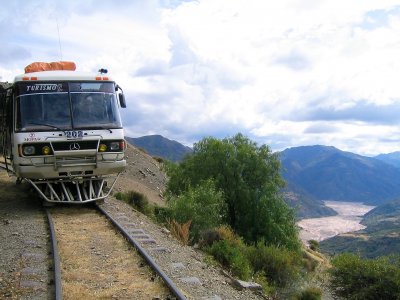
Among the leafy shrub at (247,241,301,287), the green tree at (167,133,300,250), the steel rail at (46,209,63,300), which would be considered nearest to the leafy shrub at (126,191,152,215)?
the leafy shrub at (247,241,301,287)

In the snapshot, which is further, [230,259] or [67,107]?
[67,107]

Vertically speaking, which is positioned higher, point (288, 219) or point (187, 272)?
point (187, 272)

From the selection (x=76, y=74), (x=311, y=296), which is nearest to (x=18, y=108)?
(x=76, y=74)

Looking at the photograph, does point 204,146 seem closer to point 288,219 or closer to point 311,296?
point 288,219

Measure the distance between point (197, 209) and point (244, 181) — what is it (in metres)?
11.9

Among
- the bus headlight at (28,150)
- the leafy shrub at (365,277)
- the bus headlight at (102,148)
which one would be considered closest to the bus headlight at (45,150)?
the bus headlight at (28,150)

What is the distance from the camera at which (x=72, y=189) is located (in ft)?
49.3

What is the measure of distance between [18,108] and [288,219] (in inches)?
863

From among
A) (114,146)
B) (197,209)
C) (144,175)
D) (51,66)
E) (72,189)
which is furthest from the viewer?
(144,175)

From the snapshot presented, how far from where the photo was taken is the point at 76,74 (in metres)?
14.0

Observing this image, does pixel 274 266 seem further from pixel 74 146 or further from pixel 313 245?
pixel 313 245

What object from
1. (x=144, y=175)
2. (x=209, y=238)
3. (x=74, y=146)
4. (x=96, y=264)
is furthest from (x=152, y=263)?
(x=144, y=175)

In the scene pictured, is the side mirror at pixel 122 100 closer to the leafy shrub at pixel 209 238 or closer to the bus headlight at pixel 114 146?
the bus headlight at pixel 114 146

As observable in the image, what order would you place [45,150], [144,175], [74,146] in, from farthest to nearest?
[144,175] < [74,146] < [45,150]
